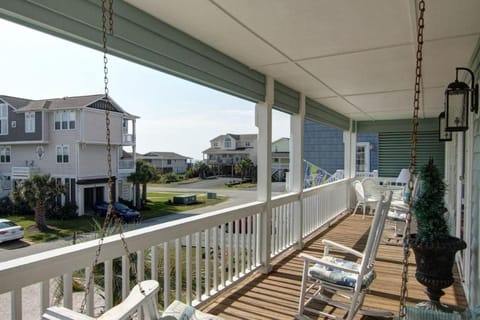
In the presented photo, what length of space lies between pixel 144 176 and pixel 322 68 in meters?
2.04

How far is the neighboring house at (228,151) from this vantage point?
5.39 meters

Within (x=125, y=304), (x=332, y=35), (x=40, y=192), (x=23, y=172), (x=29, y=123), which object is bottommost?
(x=125, y=304)

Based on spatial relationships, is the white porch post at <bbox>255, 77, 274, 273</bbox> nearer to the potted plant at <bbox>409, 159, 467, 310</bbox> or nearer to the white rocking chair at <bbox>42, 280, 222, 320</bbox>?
the potted plant at <bbox>409, 159, 467, 310</bbox>

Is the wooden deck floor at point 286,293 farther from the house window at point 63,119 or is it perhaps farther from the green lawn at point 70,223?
the house window at point 63,119

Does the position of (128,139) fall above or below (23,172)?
above

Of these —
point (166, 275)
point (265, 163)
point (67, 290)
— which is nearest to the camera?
point (67, 290)

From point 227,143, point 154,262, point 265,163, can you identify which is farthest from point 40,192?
point 227,143

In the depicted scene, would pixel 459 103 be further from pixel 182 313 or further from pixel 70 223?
pixel 70 223

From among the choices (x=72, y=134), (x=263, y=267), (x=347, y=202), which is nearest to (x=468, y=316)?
(x=263, y=267)

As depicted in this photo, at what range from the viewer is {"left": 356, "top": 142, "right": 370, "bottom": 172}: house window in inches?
366

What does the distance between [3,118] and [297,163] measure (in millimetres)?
3373

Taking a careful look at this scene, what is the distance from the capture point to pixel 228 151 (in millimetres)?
6426

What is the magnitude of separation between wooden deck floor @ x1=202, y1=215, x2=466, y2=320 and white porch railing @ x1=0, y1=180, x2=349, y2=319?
13 cm

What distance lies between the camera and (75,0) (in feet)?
5.48
